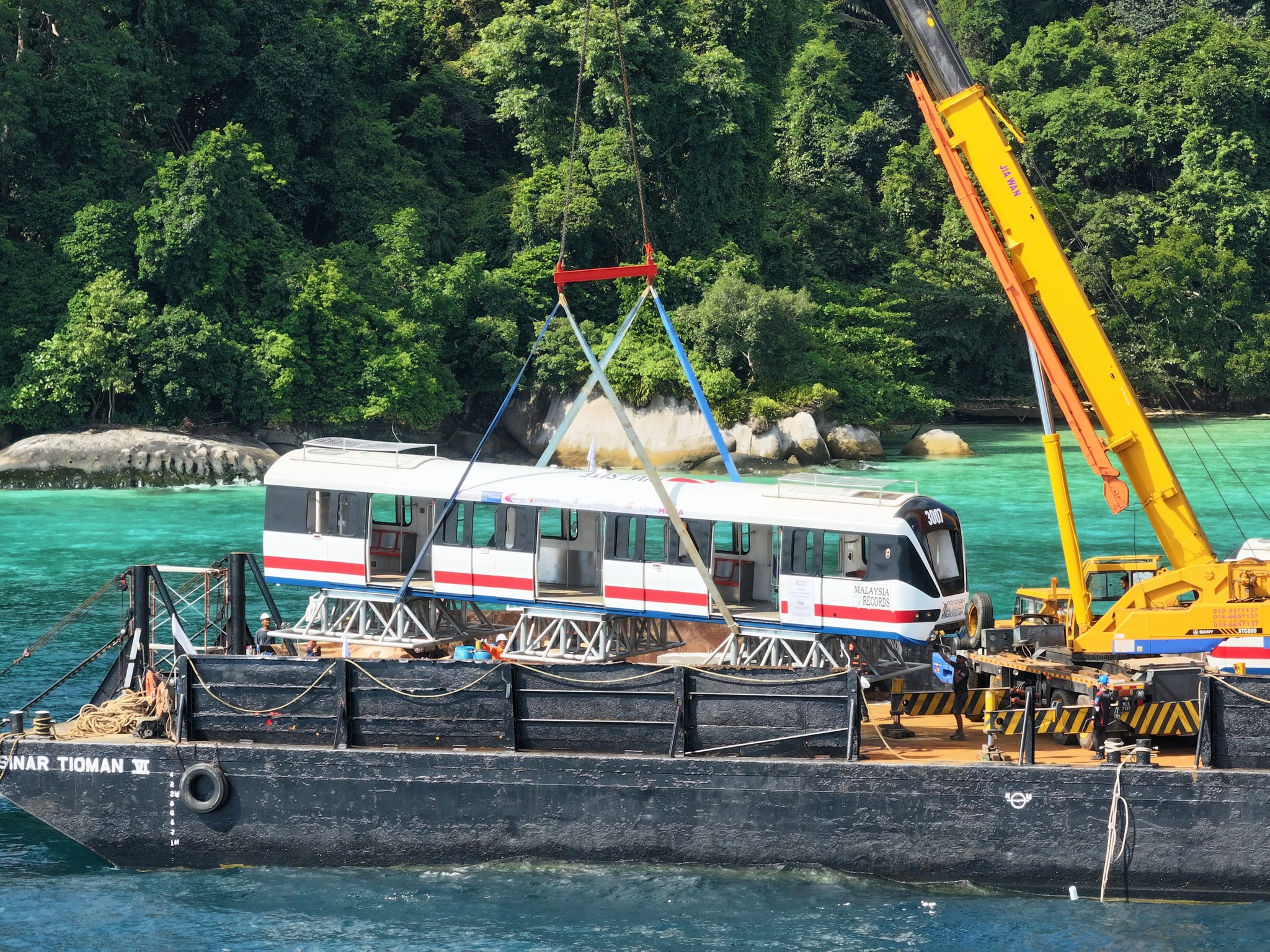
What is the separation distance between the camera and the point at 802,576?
56.4 ft

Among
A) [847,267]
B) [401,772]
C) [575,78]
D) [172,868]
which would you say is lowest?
[172,868]

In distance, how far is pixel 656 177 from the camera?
202ft

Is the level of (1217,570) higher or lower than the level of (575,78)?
lower

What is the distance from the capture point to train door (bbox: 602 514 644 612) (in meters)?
17.9

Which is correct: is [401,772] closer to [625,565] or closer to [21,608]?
[625,565]

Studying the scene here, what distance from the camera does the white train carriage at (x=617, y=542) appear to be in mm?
17125

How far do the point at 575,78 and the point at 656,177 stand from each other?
506 cm

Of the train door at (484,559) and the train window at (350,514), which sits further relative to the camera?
the train window at (350,514)

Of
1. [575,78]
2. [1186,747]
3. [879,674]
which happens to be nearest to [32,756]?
[879,674]

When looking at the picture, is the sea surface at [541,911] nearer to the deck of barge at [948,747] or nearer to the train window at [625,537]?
the deck of barge at [948,747]

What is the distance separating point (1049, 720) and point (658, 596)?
4.57 metres

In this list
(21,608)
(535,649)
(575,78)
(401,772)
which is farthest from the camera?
(575,78)

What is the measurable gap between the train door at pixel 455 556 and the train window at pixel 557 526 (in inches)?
40.9

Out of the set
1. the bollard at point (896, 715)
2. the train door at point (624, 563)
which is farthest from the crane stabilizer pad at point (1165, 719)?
the train door at point (624, 563)
